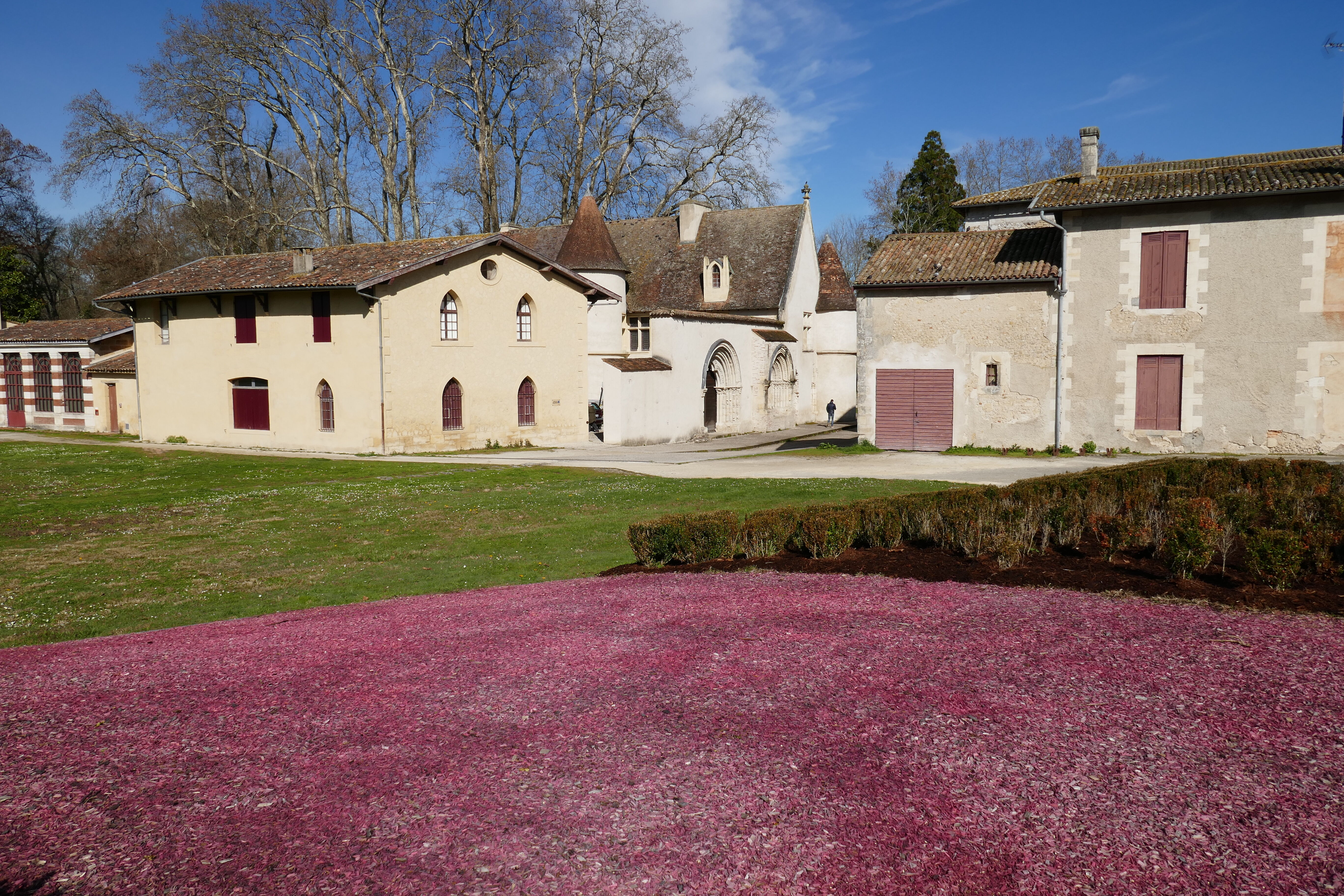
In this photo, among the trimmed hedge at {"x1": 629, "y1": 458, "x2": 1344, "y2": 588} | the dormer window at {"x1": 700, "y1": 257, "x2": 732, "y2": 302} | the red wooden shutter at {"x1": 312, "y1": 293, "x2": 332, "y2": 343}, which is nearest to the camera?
the trimmed hedge at {"x1": 629, "y1": 458, "x2": 1344, "y2": 588}

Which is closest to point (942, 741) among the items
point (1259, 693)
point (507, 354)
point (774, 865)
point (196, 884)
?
point (774, 865)

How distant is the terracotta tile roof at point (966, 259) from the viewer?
25984 millimetres

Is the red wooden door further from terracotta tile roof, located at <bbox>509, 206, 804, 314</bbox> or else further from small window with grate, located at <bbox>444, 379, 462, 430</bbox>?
small window with grate, located at <bbox>444, 379, 462, 430</bbox>

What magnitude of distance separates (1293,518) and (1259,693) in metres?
4.86

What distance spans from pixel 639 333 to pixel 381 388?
14.3 m

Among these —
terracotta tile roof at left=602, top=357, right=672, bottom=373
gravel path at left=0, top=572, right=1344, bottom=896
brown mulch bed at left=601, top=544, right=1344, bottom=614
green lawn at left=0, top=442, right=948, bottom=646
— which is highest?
terracotta tile roof at left=602, top=357, right=672, bottom=373

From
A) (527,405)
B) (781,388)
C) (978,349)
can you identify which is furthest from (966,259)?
(781,388)

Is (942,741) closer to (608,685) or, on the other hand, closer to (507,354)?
(608,685)

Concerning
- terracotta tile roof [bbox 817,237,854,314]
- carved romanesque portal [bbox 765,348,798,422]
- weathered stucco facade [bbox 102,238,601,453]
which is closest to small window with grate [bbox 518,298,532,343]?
weathered stucco facade [bbox 102,238,601,453]

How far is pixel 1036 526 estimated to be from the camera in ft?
34.9

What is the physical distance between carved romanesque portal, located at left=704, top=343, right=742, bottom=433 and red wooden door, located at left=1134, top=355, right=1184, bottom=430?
16.6m

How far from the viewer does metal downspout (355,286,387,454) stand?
2791cm

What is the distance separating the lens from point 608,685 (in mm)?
6344

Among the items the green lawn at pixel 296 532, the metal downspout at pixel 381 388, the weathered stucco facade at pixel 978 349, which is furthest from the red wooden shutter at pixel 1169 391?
the metal downspout at pixel 381 388
